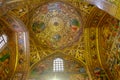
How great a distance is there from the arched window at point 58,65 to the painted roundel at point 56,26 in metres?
0.94

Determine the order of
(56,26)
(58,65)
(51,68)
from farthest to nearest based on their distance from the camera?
(56,26) < (58,65) < (51,68)

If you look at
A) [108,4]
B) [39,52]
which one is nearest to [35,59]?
[39,52]

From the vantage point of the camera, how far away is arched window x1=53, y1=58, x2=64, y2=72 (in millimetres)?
15508

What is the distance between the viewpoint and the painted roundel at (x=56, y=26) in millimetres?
15281

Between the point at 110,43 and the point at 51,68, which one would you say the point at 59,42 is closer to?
the point at 51,68

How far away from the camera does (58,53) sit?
16297mm

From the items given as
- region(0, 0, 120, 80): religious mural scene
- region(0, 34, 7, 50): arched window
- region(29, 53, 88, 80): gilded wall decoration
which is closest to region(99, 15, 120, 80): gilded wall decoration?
region(0, 0, 120, 80): religious mural scene

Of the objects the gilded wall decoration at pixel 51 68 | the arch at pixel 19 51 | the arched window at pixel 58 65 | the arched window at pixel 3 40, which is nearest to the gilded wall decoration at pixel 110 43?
the gilded wall decoration at pixel 51 68

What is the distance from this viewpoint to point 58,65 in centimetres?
1576

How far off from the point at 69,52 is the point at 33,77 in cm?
304

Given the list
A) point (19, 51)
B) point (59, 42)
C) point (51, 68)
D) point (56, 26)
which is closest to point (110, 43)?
point (59, 42)

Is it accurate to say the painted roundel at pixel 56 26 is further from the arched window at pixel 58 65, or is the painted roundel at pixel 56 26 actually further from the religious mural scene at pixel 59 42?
the arched window at pixel 58 65

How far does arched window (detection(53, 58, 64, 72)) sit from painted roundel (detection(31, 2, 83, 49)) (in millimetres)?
944

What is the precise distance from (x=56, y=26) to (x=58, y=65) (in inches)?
105
